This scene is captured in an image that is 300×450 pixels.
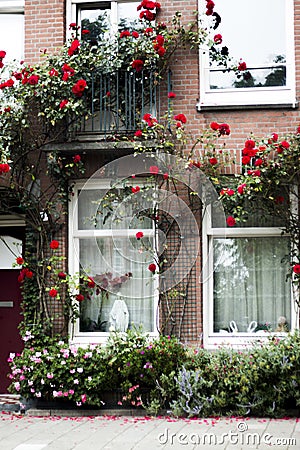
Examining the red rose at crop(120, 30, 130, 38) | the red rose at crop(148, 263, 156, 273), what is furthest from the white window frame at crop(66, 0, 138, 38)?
the red rose at crop(148, 263, 156, 273)

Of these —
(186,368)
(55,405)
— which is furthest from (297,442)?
(55,405)

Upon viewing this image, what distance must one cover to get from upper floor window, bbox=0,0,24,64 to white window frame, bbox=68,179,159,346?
80.1 inches

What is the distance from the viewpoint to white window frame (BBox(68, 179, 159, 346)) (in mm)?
10234

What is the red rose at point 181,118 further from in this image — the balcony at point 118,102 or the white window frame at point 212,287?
the white window frame at point 212,287

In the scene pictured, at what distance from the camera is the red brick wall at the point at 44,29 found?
34.6ft

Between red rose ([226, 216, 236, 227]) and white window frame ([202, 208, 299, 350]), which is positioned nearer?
red rose ([226, 216, 236, 227])

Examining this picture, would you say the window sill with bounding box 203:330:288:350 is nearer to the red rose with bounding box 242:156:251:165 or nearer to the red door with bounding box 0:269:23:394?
the red rose with bounding box 242:156:251:165

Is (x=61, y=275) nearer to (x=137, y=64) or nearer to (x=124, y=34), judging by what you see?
(x=137, y=64)

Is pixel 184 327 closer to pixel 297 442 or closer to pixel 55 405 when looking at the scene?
pixel 55 405

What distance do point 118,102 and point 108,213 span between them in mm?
1433

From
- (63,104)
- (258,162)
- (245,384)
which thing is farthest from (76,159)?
(245,384)

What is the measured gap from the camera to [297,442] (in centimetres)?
750

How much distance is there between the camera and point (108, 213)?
10.2 metres

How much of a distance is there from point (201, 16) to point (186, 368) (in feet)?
15.0
